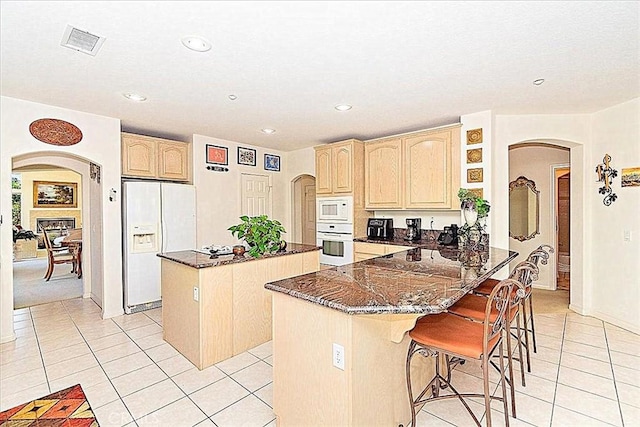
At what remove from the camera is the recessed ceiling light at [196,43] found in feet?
6.88

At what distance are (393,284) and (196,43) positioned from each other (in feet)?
6.68

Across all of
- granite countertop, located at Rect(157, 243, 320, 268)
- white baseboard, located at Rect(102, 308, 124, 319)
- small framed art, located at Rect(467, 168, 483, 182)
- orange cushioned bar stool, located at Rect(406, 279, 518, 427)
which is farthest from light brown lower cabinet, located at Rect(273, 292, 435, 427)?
white baseboard, located at Rect(102, 308, 124, 319)

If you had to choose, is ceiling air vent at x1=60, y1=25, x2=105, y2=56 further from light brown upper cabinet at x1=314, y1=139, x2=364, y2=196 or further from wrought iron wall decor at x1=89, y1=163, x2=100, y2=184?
light brown upper cabinet at x1=314, y1=139, x2=364, y2=196

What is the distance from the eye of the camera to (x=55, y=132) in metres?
3.53

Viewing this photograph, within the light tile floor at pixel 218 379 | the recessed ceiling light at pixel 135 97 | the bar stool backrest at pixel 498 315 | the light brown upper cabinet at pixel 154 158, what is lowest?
the light tile floor at pixel 218 379

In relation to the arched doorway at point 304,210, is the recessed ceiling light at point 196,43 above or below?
above

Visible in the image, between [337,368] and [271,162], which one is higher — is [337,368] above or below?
below

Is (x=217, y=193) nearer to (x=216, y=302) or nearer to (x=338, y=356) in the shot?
(x=216, y=302)

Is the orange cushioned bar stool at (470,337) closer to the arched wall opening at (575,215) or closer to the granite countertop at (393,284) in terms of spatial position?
the granite countertop at (393,284)

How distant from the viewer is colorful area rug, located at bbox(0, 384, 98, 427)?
2008mm

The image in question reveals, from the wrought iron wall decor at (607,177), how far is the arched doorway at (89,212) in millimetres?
6219

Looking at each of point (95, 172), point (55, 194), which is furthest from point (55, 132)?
point (55, 194)

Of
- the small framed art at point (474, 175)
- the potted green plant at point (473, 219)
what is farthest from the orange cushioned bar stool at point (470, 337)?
the small framed art at point (474, 175)

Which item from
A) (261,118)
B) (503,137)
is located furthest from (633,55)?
(261,118)
